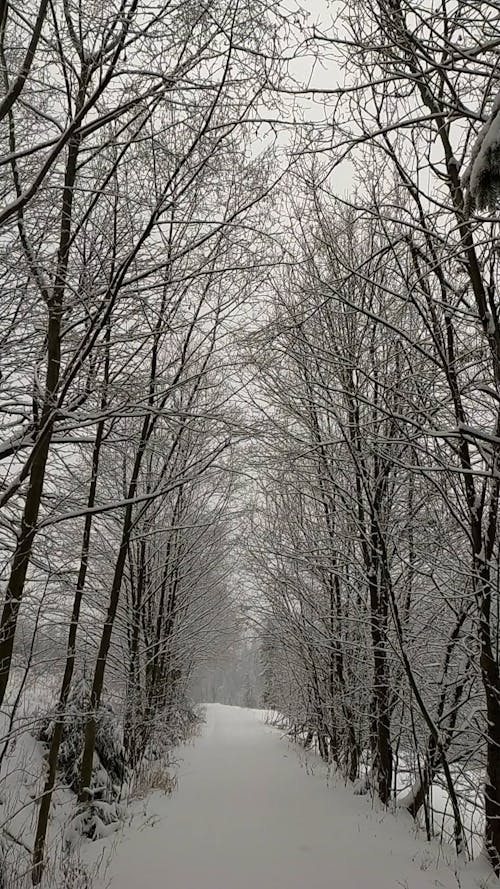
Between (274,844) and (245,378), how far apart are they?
5580 millimetres

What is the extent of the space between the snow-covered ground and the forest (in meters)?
0.40

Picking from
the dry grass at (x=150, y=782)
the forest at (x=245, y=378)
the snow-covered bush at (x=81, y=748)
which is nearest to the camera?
the forest at (x=245, y=378)

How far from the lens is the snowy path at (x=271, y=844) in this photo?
400 centimetres

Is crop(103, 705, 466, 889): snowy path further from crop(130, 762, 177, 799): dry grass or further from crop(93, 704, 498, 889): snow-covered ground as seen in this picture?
crop(130, 762, 177, 799): dry grass

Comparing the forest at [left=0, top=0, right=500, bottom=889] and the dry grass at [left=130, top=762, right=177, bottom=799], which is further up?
the forest at [left=0, top=0, right=500, bottom=889]

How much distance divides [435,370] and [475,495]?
1159 mm

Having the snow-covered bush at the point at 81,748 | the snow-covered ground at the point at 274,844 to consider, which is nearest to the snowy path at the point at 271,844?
the snow-covered ground at the point at 274,844

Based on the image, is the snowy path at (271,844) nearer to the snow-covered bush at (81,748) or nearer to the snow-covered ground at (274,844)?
the snow-covered ground at (274,844)

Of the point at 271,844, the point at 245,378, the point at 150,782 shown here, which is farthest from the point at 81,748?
the point at 245,378

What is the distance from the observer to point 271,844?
4930 millimetres

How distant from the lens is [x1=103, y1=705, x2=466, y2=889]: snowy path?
13.1 feet

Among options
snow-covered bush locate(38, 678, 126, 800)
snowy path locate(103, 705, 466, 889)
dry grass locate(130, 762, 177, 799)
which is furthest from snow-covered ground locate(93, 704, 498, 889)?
snow-covered bush locate(38, 678, 126, 800)

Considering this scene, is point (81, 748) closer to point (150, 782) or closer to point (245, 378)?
point (150, 782)

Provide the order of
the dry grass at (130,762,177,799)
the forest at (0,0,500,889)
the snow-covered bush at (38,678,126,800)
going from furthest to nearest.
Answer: the dry grass at (130,762,177,799) → the snow-covered bush at (38,678,126,800) → the forest at (0,0,500,889)
